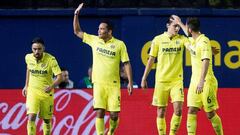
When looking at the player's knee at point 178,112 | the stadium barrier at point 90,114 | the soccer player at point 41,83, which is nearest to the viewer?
the player's knee at point 178,112

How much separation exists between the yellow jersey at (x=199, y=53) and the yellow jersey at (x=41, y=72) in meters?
2.61

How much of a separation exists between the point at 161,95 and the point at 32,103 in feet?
7.87

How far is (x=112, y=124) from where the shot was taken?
15.5 m

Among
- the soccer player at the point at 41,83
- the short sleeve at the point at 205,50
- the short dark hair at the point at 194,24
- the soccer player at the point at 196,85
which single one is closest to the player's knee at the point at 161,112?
the soccer player at the point at 196,85

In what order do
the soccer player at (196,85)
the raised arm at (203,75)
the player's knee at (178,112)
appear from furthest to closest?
the player's knee at (178,112) < the soccer player at (196,85) < the raised arm at (203,75)

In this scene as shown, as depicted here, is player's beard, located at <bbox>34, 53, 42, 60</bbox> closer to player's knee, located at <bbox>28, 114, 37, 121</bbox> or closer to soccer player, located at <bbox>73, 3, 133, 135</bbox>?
player's knee, located at <bbox>28, 114, 37, 121</bbox>

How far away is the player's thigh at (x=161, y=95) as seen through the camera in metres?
15.9

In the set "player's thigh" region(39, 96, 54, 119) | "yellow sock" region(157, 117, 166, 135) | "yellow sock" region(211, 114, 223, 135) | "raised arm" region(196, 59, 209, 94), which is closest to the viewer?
"raised arm" region(196, 59, 209, 94)

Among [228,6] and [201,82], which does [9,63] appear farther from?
[201,82]

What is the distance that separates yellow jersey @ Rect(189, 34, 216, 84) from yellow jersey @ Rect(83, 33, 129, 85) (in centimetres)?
122

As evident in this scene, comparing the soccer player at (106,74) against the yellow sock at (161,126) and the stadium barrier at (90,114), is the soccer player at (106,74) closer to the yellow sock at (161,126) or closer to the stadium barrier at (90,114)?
the yellow sock at (161,126)

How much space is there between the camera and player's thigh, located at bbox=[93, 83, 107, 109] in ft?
50.3

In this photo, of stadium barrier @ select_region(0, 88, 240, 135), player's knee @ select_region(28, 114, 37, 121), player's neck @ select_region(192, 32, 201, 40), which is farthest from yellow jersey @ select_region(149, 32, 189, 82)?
player's knee @ select_region(28, 114, 37, 121)

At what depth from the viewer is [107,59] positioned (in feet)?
50.8
